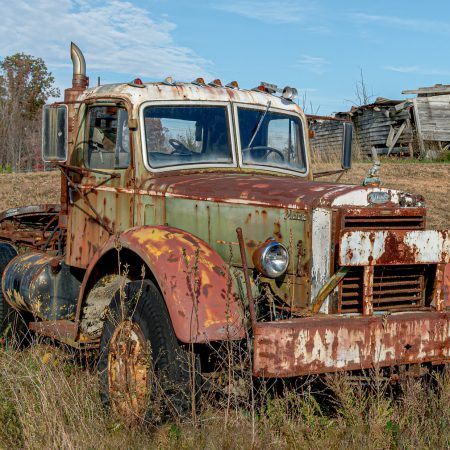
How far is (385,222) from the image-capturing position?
420 cm

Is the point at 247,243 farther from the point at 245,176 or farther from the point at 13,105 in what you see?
the point at 13,105

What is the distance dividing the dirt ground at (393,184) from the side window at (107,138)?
732cm

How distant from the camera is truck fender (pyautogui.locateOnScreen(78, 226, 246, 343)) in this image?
3861 mm

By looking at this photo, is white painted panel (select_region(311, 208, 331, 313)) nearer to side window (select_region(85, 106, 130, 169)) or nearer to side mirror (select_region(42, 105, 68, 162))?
side window (select_region(85, 106, 130, 169))

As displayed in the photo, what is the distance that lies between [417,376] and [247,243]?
1.20 m

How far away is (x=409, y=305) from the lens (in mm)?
4379

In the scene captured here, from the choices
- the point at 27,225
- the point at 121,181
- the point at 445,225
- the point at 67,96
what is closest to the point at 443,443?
the point at 121,181

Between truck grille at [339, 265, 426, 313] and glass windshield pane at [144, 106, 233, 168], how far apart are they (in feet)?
4.93

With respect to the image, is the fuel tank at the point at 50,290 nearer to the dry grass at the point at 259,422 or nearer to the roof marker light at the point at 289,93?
the dry grass at the point at 259,422

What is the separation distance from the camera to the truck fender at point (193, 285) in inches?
152

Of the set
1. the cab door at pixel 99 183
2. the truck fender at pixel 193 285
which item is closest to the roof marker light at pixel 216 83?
the cab door at pixel 99 183

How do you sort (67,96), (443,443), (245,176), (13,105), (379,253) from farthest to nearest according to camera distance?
(13,105), (67,96), (245,176), (379,253), (443,443)

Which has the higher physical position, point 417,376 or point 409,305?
point 409,305

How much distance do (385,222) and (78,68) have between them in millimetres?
3119
